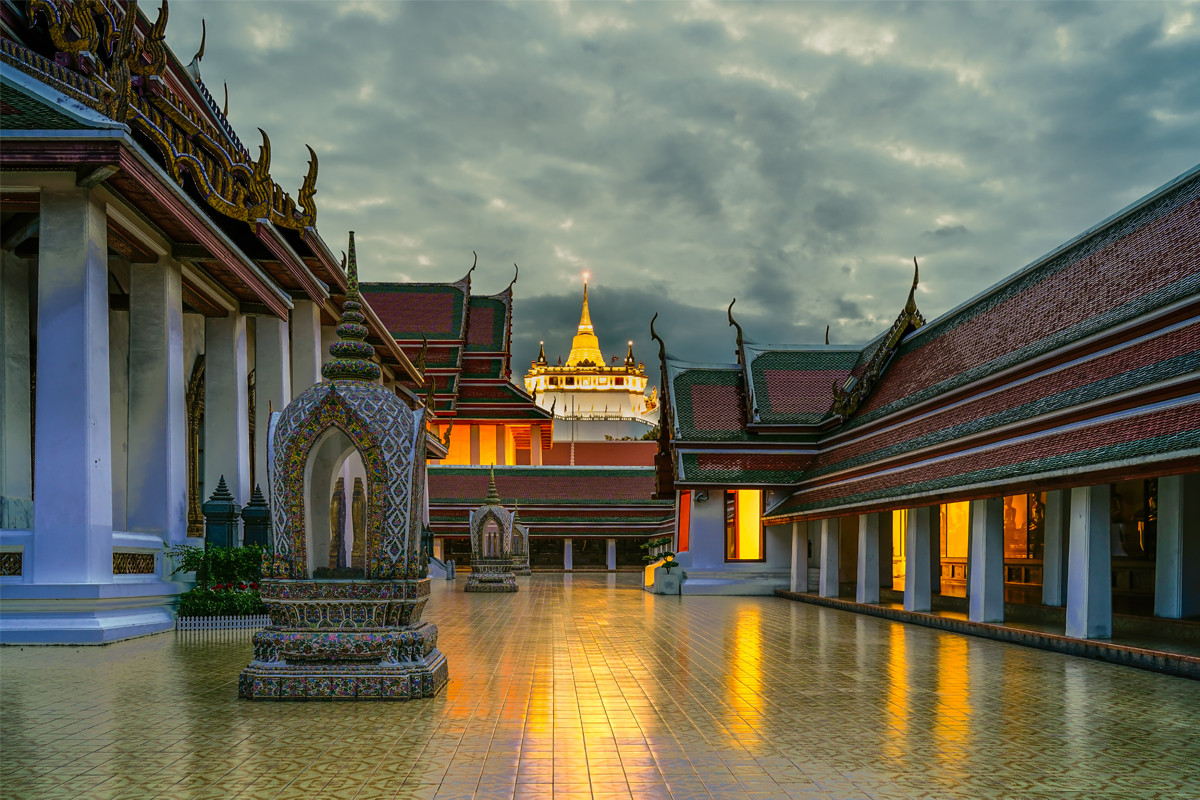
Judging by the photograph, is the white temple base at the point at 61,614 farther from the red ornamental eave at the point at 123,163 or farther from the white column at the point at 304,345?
the white column at the point at 304,345

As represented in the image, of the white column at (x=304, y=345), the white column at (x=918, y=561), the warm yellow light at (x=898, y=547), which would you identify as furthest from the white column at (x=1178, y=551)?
the white column at (x=304, y=345)

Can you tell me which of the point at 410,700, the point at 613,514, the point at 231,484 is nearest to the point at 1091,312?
the point at 410,700

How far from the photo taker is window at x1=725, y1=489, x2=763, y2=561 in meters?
25.4

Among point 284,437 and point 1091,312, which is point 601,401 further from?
point 284,437

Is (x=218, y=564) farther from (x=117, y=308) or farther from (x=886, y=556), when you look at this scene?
(x=886, y=556)

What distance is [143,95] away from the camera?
15.0 m

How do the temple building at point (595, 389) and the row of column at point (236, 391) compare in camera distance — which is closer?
the row of column at point (236, 391)

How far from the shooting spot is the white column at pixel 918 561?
1592cm

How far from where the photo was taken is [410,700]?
797 cm

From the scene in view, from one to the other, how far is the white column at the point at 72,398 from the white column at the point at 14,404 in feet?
9.05

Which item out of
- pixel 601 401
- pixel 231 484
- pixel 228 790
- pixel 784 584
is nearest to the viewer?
pixel 228 790

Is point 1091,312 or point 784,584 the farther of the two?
point 784,584

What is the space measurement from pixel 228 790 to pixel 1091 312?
42.0ft

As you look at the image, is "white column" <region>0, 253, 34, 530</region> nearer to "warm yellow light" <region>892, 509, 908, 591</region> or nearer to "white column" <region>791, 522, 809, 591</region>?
"white column" <region>791, 522, 809, 591</region>
